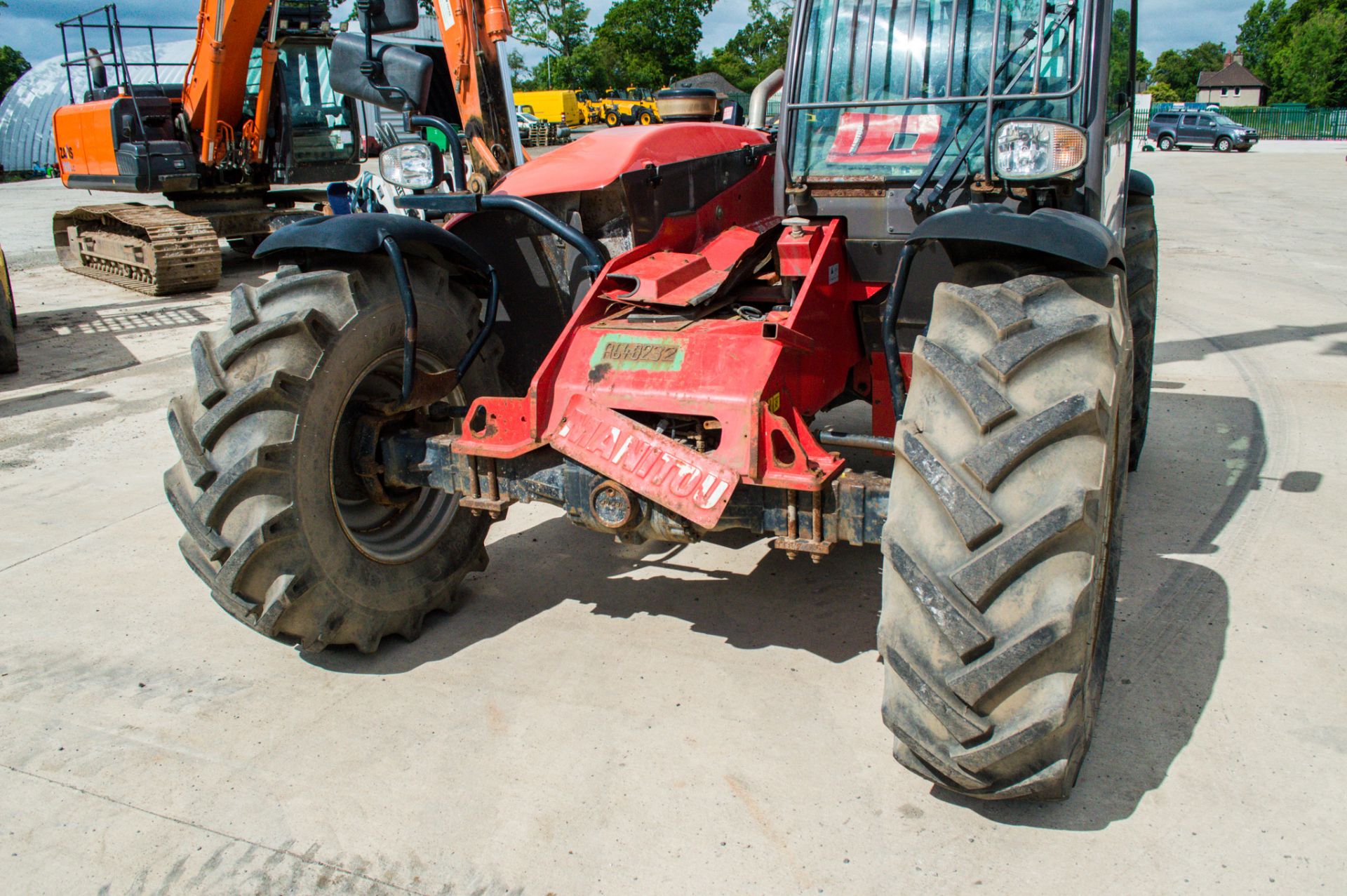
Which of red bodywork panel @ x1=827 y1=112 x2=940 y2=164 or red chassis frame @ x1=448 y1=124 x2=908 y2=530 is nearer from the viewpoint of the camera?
red chassis frame @ x1=448 y1=124 x2=908 y2=530

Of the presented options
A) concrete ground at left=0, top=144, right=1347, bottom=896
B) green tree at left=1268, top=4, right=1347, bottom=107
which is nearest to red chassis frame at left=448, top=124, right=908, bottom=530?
concrete ground at left=0, top=144, right=1347, bottom=896

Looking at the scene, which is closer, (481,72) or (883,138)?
(883,138)

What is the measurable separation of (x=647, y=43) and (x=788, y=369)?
88.9m

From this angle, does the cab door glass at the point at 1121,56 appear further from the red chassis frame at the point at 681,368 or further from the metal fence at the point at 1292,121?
the metal fence at the point at 1292,121

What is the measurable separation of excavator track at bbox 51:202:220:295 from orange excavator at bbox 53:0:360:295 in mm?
20

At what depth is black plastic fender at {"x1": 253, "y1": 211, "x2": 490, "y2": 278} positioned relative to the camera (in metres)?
3.51

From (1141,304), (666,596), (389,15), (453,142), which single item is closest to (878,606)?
(666,596)

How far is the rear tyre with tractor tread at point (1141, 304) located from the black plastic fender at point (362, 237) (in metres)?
3.43

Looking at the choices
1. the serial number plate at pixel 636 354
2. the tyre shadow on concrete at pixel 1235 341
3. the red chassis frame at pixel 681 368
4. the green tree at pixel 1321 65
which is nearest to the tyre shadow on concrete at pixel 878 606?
the red chassis frame at pixel 681 368

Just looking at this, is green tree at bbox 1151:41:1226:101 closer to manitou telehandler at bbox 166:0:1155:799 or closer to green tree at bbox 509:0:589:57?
green tree at bbox 509:0:589:57

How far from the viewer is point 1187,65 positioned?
125 metres

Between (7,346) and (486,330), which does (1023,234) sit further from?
(7,346)

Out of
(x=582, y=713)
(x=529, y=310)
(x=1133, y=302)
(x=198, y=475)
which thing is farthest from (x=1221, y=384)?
(x=198, y=475)

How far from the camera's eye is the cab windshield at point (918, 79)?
375cm
